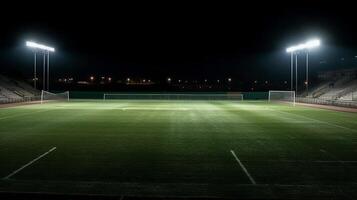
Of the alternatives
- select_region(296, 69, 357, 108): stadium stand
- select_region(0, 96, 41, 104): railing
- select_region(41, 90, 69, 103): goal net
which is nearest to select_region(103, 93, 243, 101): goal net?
select_region(41, 90, 69, 103): goal net

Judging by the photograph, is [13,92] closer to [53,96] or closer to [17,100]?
[53,96]

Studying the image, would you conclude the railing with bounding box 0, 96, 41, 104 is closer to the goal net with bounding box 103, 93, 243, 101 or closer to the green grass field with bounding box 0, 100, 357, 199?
the goal net with bounding box 103, 93, 243, 101

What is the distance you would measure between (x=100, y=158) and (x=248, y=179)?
4.65 m

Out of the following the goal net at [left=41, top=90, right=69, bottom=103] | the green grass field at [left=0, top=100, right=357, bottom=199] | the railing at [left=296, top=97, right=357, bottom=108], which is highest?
the goal net at [left=41, top=90, right=69, bottom=103]

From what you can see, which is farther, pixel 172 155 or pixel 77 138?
pixel 77 138

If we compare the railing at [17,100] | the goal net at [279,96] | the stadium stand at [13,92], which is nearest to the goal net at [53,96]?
the railing at [17,100]

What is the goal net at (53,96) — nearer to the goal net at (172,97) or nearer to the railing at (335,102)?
the goal net at (172,97)

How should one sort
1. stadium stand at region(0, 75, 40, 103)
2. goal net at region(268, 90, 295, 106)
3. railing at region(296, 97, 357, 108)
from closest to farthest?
railing at region(296, 97, 357, 108)
stadium stand at region(0, 75, 40, 103)
goal net at region(268, 90, 295, 106)

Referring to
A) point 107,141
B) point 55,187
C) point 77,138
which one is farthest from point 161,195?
point 77,138

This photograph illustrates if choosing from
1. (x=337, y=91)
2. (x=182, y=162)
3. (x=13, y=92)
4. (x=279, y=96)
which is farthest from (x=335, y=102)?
(x=13, y=92)

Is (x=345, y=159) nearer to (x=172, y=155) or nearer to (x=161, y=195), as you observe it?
(x=172, y=155)

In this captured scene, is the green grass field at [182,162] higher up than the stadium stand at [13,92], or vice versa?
the stadium stand at [13,92]

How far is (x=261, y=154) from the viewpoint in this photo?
1248 centimetres

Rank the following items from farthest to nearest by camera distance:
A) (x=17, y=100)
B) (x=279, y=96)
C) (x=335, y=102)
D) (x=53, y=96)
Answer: (x=279, y=96) → (x=53, y=96) → (x=17, y=100) → (x=335, y=102)
